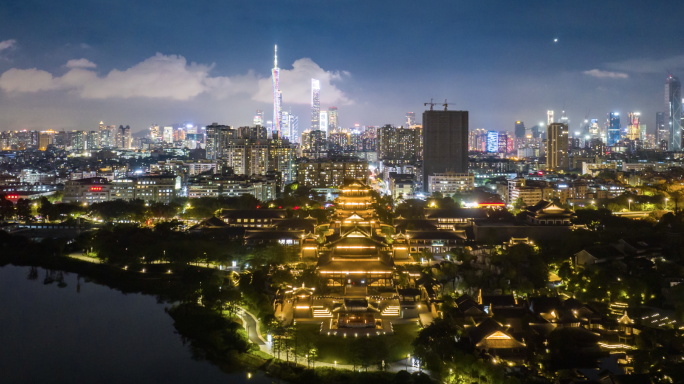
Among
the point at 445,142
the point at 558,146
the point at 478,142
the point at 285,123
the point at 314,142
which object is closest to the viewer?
the point at 445,142

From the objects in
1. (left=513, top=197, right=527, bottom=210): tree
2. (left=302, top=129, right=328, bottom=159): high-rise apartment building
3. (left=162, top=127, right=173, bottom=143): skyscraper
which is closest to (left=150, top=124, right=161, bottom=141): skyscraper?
(left=162, top=127, right=173, bottom=143): skyscraper

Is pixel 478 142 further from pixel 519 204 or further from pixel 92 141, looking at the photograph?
pixel 519 204

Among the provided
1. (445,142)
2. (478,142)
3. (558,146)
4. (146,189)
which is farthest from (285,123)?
(146,189)

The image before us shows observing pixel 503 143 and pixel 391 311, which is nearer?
pixel 391 311

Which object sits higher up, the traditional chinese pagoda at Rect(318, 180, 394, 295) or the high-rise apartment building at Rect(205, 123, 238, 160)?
the high-rise apartment building at Rect(205, 123, 238, 160)

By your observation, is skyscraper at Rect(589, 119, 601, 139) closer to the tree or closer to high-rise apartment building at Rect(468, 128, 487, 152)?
high-rise apartment building at Rect(468, 128, 487, 152)

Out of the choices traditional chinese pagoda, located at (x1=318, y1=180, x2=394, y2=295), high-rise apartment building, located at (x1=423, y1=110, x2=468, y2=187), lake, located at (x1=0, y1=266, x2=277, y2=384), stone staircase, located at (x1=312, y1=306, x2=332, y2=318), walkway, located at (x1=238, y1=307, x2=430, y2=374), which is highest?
high-rise apartment building, located at (x1=423, y1=110, x2=468, y2=187)
